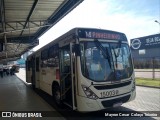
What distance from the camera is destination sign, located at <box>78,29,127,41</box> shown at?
7.44 meters

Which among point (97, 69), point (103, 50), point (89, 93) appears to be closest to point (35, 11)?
point (103, 50)

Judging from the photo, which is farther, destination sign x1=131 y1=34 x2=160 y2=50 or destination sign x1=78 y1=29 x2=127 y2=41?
destination sign x1=131 y1=34 x2=160 y2=50

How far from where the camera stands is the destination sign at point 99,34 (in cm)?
744

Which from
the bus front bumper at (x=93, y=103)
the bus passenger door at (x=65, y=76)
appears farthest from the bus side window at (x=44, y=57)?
the bus front bumper at (x=93, y=103)

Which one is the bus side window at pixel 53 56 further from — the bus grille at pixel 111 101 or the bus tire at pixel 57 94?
the bus grille at pixel 111 101

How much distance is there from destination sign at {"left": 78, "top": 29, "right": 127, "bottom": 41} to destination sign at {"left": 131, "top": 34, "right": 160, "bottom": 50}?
36.3 meters

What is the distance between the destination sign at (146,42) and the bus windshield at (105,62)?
120 ft

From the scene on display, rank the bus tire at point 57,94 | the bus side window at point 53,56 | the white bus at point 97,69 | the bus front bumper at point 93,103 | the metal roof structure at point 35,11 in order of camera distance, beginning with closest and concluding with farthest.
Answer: the bus front bumper at point 93,103 < the white bus at point 97,69 < the bus tire at point 57,94 < the bus side window at point 53,56 < the metal roof structure at point 35,11

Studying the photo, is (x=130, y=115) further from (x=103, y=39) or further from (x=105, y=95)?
(x=103, y=39)

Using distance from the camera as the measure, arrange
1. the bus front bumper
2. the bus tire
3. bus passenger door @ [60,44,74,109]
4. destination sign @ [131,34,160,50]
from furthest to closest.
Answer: destination sign @ [131,34,160,50] → the bus tire → bus passenger door @ [60,44,74,109] → the bus front bumper

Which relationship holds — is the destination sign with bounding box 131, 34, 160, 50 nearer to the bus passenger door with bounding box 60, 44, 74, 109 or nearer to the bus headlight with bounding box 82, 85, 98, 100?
the bus passenger door with bounding box 60, 44, 74, 109

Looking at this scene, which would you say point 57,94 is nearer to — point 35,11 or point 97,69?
point 97,69

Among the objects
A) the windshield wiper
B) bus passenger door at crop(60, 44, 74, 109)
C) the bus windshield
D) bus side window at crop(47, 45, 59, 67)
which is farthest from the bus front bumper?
bus side window at crop(47, 45, 59, 67)

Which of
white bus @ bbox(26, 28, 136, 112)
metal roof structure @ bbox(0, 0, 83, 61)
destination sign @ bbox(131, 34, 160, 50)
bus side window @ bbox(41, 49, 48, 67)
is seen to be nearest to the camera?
white bus @ bbox(26, 28, 136, 112)
